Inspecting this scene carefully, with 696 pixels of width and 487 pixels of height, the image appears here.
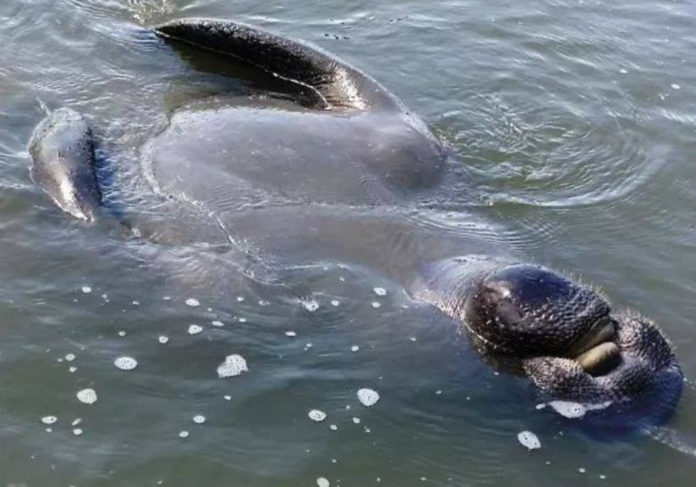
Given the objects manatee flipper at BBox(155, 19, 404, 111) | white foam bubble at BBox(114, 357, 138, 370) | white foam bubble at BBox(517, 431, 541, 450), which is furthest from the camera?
manatee flipper at BBox(155, 19, 404, 111)

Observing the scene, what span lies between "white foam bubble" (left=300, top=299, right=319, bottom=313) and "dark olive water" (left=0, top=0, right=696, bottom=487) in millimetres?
24

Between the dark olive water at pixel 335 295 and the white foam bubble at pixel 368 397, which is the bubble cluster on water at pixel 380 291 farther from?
the white foam bubble at pixel 368 397

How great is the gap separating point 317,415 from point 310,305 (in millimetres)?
740

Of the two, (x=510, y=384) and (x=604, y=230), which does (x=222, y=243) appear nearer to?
(x=510, y=384)

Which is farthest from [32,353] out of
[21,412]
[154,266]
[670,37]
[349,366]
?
[670,37]

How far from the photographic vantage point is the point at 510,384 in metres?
5.20

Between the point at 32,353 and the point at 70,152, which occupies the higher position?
the point at 70,152

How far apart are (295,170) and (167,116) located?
1427 mm

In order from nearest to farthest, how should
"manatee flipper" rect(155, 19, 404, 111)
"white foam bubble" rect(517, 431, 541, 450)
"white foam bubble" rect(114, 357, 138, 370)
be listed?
"white foam bubble" rect(517, 431, 541, 450)
"white foam bubble" rect(114, 357, 138, 370)
"manatee flipper" rect(155, 19, 404, 111)

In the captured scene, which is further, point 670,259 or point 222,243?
point 670,259

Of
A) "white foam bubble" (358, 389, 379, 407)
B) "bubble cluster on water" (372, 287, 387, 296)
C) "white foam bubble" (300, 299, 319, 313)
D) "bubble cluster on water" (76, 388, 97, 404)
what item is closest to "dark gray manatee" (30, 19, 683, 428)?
"bubble cluster on water" (372, 287, 387, 296)

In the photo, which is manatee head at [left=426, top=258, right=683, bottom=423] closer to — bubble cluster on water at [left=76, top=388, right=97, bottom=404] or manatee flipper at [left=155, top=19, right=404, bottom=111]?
bubble cluster on water at [left=76, top=388, right=97, bottom=404]

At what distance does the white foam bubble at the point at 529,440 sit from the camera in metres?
5.04

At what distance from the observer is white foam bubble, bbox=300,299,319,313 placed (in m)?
5.70
